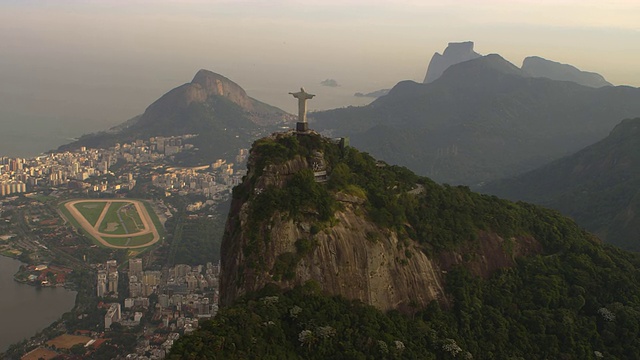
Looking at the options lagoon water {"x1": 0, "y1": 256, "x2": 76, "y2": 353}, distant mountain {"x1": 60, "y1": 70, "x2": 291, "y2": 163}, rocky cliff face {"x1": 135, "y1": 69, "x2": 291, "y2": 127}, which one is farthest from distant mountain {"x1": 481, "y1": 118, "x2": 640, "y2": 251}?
rocky cliff face {"x1": 135, "y1": 69, "x2": 291, "y2": 127}

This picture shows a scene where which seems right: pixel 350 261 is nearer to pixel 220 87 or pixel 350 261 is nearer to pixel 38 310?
pixel 38 310

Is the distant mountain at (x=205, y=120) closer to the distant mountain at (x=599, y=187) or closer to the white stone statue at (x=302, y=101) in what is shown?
the distant mountain at (x=599, y=187)

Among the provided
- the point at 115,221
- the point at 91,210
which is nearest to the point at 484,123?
the point at 115,221

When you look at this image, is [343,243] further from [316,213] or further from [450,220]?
[450,220]

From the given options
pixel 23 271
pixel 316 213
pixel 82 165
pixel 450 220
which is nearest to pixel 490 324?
pixel 450 220

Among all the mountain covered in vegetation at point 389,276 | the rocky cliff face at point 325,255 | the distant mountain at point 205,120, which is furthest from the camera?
the distant mountain at point 205,120

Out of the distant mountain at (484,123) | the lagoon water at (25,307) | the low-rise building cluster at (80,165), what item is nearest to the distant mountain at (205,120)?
the low-rise building cluster at (80,165)

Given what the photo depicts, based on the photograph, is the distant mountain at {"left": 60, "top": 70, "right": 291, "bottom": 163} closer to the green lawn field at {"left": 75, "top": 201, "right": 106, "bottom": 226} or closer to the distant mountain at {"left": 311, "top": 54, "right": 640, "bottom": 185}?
the distant mountain at {"left": 311, "top": 54, "right": 640, "bottom": 185}
